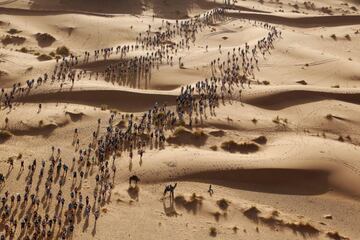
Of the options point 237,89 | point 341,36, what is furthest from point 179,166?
point 341,36

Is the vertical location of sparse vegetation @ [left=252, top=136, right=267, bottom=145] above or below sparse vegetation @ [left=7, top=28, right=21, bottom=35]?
below

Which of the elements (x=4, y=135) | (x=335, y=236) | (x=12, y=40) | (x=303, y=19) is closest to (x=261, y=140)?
(x=335, y=236)

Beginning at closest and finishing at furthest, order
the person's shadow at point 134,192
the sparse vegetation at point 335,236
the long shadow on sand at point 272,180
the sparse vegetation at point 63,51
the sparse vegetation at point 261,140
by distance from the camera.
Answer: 1. the sparse vegetation at point 335,236
2. the person's shadow at point 134,192
3. the long shadow on sand at point 272,180
4. the sparse vegetation at point 261,140
5. the sparse vegetation at point 63,51

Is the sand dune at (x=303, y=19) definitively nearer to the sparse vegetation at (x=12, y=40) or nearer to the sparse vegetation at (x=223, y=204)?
the sparse vegetation at (x=12, y=40)

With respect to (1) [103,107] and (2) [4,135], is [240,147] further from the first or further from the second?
(2) [4,135]

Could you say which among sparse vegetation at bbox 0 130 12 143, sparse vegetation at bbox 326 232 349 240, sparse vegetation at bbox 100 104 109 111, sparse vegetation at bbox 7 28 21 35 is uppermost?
sparse vegetation at bbox 7 28 21 35

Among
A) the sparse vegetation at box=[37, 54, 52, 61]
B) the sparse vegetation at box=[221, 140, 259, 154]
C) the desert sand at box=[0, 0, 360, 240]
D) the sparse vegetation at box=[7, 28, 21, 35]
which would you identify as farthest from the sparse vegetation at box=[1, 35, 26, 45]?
the sparse vegetation at box=[221, 140, 259, 154]

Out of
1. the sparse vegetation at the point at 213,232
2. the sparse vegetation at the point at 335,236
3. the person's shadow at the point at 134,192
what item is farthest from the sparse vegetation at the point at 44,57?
the sparse vegetation at the point at 335,236

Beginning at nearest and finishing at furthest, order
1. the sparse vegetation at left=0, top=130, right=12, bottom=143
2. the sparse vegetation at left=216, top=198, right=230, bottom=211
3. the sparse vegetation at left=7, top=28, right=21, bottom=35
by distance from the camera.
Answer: the sparse vegetation at left=216, top=198, right=230, bottom=211 → the sparse vegetation at left=0, top=130, right=12, bottom=143 → the sparse vegetation at left=7, top=28, right=21, bottom=35

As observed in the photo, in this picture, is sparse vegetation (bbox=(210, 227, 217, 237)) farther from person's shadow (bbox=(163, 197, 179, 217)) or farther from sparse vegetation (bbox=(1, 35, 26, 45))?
sparse vegetation (bbox=(1, 35, 26, 45))
